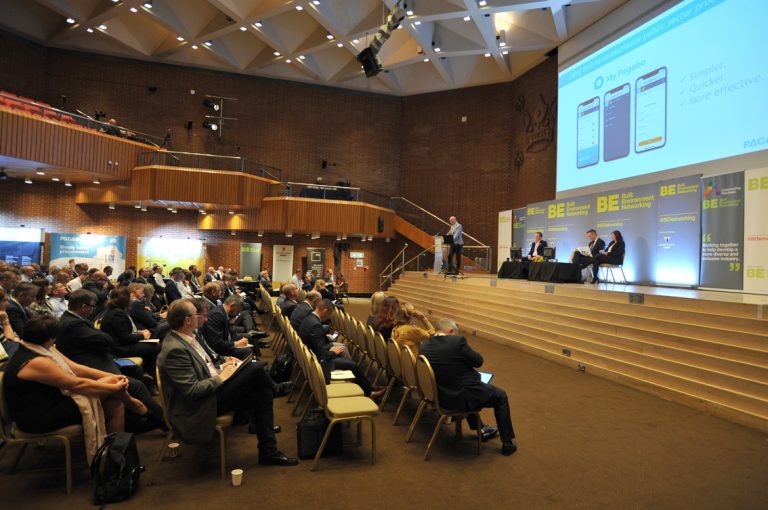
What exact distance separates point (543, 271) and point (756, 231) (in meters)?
3.56

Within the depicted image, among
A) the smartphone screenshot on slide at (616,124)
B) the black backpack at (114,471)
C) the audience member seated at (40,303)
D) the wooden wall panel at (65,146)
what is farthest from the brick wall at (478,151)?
the black backpack at (114,471)

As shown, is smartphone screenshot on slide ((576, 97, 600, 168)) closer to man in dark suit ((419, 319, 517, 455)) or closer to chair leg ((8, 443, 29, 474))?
man in dark suit ((419, 319, 517, 455))

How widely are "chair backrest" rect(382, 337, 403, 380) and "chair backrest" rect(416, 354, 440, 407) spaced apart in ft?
1.62

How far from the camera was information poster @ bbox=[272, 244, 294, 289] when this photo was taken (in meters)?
17.2

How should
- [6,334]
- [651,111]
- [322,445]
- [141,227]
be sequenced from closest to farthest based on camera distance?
[322,445], [6,334], [651,111], [141,227]

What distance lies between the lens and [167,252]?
16094 mm

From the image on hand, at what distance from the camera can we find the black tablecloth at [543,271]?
900 cm

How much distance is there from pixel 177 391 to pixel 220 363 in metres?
1.25

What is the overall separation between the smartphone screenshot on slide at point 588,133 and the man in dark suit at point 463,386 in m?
9.22

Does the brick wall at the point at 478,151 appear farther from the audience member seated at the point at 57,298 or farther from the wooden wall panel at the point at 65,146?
the audience member seated at the point at 57,298

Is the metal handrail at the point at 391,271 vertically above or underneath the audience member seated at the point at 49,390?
above

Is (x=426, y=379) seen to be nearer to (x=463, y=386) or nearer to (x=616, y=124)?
(x=463, y=386)

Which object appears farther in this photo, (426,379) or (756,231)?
(756,231)

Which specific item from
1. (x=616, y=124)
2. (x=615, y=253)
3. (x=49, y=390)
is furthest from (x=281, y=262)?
(x=49, y=390)
